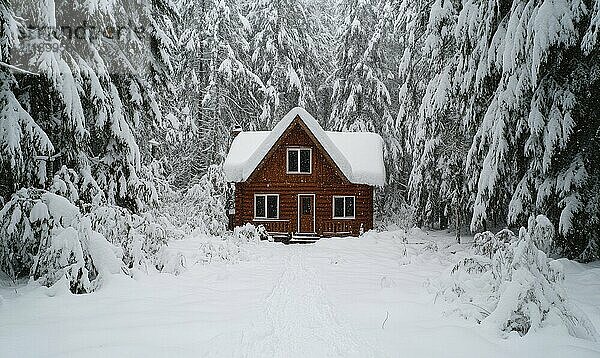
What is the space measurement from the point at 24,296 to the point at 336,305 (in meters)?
4.23

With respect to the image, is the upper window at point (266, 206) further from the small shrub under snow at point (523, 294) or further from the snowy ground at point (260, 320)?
the small shrub under snow at point (523, 294)

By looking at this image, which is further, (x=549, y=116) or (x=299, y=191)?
(x=299, y=191)

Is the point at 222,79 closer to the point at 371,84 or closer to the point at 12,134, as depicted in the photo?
the point at 371,84

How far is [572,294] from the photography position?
294 inches

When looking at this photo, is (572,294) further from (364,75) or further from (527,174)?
(364,75)

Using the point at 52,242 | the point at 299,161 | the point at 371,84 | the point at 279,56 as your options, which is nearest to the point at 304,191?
the point at 299,161

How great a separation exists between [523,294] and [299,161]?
17964mm

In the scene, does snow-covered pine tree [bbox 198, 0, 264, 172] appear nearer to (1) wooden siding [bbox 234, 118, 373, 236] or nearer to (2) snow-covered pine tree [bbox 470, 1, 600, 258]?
(1) wooden siding [bbox 234, 118, 373, 236]

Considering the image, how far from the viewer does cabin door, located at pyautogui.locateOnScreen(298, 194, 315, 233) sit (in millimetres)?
22844

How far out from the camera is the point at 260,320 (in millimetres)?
5844

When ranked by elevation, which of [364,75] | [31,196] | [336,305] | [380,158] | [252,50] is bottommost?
[336,305]

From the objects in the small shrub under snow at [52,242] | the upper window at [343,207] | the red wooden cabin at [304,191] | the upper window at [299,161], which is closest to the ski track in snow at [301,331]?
the small shrub under snow at [52,242]

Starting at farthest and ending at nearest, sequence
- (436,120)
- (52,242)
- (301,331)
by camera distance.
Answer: (436,120) < (52,242) < (301,331)

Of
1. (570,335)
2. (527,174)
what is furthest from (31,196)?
(527,174)
